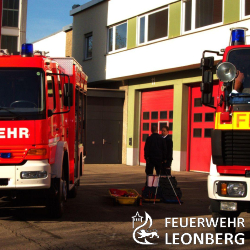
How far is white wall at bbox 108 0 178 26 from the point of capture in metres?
20.9

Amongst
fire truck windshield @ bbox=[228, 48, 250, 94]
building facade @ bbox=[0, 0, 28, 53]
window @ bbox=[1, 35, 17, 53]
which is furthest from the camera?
building facade @ bbox=[0, 0, 28, 53]

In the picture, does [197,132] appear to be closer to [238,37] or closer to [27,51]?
[238,37]

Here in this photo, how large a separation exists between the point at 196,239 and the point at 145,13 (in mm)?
15793

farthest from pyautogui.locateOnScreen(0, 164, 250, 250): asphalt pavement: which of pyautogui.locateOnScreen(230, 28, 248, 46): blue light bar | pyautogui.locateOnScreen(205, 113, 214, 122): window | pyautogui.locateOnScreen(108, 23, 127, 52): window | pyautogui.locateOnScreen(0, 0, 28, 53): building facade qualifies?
pyautogui.locateOnScreen(0, 0, 28, 53): building facade

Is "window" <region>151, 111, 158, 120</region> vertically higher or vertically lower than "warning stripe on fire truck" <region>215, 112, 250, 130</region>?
higher

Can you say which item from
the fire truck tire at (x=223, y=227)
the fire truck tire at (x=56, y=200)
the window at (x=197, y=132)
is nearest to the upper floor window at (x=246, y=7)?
the window at (x=197, y=132)

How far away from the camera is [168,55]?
19.5m

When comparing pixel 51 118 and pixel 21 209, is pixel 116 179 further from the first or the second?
pixel 51 118

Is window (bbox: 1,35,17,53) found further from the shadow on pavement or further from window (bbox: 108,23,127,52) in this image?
the shadow on pavement

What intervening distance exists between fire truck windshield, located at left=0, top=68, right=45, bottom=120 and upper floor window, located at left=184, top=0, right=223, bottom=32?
1102cm

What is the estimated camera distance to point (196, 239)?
23.5 ft

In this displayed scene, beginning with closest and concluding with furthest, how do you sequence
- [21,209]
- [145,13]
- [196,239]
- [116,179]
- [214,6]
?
[196,239] → [21,209] → [116,179] → [214,6] → [145,13]

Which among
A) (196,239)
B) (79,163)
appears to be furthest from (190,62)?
(196,239)

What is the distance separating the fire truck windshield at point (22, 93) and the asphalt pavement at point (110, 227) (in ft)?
5.88
